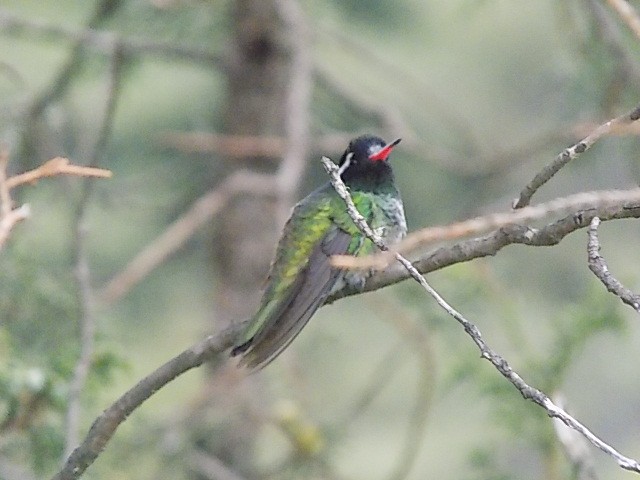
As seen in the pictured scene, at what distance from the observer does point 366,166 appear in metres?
4.14

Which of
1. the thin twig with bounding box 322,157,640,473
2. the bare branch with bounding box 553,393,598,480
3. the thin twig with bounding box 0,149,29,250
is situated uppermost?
the thin twig with bounding box 0,149,29,250

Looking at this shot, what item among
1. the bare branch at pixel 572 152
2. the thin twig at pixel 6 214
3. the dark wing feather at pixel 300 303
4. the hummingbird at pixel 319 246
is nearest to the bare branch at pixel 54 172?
the thin twig at pixel 6 214

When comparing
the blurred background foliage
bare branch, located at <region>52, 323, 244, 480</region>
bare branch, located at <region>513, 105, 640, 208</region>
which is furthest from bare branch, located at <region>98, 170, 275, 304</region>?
bare branch, located at <region>513, 105, 640, 208</region>

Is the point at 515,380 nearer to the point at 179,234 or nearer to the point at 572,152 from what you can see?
the point at 572,152

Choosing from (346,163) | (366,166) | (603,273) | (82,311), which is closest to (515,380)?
(603,273)

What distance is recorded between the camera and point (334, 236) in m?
3.69

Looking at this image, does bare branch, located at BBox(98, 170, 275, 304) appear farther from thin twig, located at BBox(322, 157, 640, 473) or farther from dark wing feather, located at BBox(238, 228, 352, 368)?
thin twig, located at BBox(322, 157, 640, 473)

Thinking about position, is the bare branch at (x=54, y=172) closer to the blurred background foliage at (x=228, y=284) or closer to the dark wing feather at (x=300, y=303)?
the dark wing feather at (x=300, y=303)

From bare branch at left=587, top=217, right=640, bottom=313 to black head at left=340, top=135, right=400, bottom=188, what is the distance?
2111 millimetres

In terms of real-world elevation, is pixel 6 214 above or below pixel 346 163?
above

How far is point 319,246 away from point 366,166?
600 mm

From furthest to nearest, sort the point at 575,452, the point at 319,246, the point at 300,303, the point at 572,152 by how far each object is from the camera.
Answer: the point at 319,246 < the point at 575,452 < the point at 300,303 < the point at 572,152

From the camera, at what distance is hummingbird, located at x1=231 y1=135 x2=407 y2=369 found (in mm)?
2992

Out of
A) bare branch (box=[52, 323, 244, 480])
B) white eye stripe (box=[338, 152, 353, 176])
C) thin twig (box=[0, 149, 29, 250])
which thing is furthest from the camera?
white eye stripe (box=[338, 152, 353, 176])
